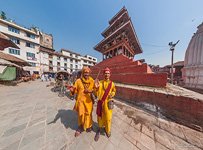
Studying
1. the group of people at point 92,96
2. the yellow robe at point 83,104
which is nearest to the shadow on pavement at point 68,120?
the group of people at point 92,96

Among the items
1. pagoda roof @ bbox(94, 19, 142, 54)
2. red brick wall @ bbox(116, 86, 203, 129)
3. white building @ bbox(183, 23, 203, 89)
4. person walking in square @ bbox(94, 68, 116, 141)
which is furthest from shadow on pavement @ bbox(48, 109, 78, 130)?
white building @ bbox(183, 23, 203, 89)

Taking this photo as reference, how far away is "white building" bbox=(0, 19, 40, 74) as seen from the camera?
2469cm

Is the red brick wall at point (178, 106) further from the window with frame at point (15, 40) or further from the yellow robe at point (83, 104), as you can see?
the window with frame at point (15, 40)

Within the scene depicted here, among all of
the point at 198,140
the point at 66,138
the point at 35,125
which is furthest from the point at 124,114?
the point at 35,125

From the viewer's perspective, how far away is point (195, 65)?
13797 millimetres

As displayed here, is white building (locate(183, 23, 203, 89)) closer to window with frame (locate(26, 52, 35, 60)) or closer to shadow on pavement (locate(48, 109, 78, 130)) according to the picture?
shadow on pavement (locate(48, 109, 78, 130))

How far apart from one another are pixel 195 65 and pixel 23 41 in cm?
4158

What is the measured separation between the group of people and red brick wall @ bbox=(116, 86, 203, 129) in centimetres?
273

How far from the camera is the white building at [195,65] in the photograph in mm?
13266

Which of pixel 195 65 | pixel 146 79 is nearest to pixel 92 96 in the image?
pixel 146 79

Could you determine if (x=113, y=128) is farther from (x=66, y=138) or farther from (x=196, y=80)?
(x=196, y=80)

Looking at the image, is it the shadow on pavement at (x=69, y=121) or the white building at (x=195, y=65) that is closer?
the shadow on pavement at (x=69, y=121)

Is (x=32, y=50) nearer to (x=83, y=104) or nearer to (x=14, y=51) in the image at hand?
(x=14, y=51)

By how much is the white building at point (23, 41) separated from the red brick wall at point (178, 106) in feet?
112
